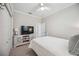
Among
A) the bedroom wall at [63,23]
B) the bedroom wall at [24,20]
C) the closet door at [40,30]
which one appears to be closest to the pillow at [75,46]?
the bedroom wall at [63,23]

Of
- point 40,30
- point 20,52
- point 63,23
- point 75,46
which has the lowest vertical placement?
point 20,52

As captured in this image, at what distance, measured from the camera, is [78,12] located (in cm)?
99

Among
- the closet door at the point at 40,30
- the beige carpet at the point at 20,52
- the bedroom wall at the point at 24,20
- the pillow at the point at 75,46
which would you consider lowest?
the beige carpet at the point at 20,52

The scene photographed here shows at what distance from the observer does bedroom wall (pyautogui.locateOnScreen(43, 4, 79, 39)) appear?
1.06 metres

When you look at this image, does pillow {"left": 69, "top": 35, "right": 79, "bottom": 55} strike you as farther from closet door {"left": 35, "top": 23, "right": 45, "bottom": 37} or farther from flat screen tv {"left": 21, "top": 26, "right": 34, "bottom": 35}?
flat screen tv {"left": 21, "top": 26, "right": 34, "bottom": 35}

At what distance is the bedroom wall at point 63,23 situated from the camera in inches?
41.8

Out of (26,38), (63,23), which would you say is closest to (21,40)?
(26,38)

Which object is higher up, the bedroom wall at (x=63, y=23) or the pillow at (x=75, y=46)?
the bedroom wall at (x=63, y=23)

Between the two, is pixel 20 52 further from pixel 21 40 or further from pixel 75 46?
pixel 75 46

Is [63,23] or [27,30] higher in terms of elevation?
[63,23]

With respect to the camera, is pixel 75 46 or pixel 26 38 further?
pixel 26 38

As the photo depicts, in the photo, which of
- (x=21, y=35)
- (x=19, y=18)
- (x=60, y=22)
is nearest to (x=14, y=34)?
(x=21, y=35)

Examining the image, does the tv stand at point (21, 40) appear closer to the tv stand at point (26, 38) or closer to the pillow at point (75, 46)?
the tv stand at point (26, 38)

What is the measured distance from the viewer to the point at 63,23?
1.14m
